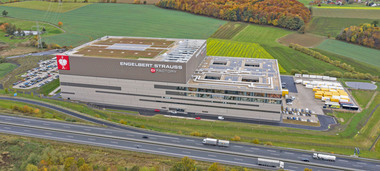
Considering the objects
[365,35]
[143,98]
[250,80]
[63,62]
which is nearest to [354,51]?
[365,35]

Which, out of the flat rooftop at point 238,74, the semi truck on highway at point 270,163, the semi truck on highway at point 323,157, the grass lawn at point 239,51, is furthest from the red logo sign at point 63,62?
the semi truck on highway at point 323,157

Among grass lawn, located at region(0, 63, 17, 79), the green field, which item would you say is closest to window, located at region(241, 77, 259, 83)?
the green field

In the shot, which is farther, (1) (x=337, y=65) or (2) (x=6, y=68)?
(1) (x=337, y=65)

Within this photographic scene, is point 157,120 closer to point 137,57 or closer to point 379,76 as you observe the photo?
point 137,57

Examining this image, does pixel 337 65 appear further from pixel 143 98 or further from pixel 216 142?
pixel 143 98

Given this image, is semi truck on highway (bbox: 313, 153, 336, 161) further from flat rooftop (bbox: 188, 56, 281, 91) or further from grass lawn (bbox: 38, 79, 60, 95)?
grass lawn (bbox: 38, 79, 60, 95)
